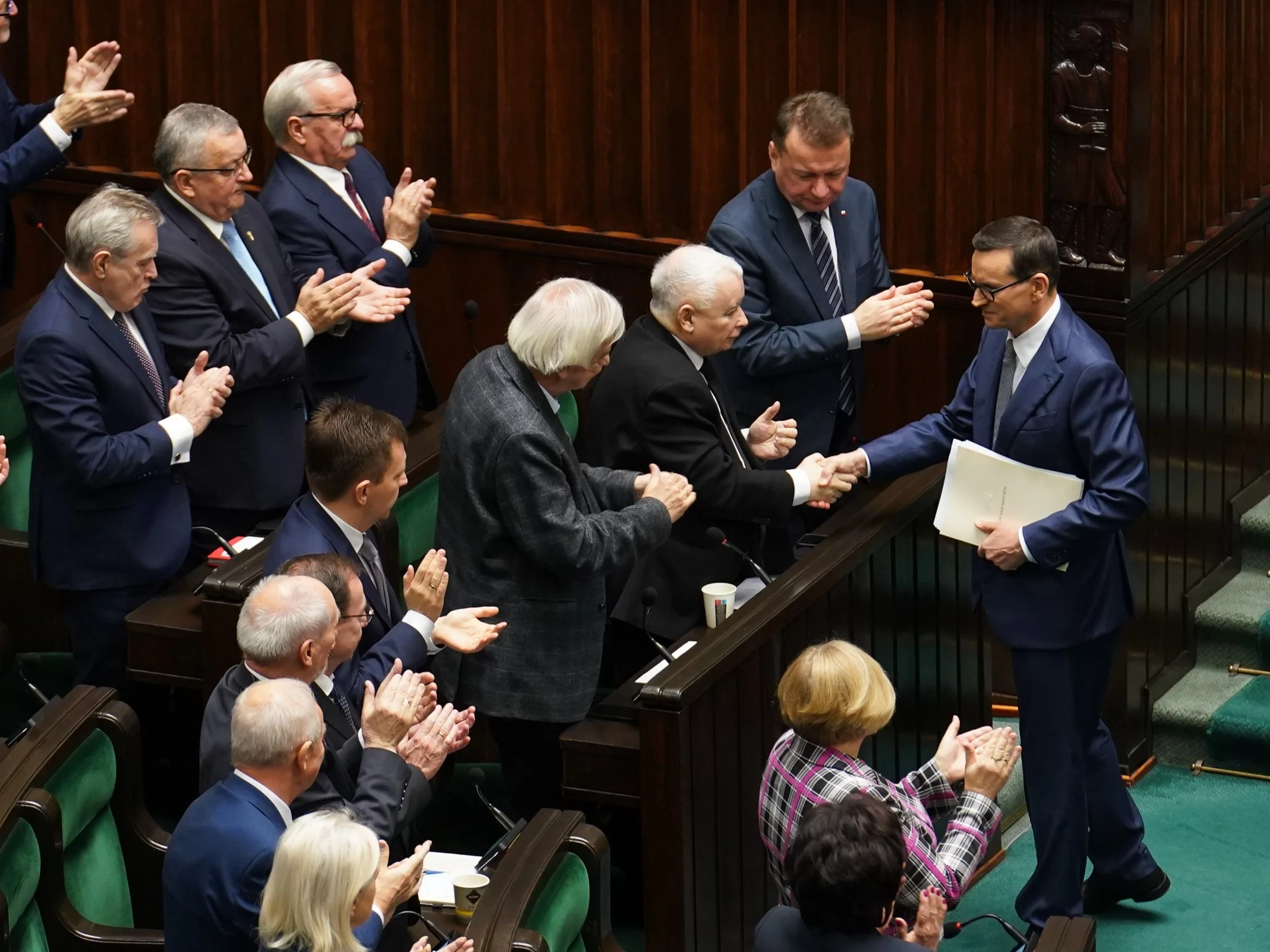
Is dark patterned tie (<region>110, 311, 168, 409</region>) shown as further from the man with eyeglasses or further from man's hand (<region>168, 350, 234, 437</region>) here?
the man with eyeglasses

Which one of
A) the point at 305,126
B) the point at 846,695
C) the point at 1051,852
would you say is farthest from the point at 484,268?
the point at 846,695

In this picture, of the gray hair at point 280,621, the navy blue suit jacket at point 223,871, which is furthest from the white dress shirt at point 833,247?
the navy blue suit jacket at point 223,871

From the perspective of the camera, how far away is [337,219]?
5219 millimetres

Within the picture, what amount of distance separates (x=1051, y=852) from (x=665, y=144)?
2328 mm

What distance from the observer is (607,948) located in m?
3.72

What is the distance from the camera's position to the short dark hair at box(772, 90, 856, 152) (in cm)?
481

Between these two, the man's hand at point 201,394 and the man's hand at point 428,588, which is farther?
the man's hand at point 201,394

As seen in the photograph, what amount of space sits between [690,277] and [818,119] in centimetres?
67

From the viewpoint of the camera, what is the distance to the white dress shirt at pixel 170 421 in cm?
445

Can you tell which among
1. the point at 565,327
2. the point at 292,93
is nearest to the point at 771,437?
the point at 565,327

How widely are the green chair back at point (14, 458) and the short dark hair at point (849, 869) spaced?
317cm

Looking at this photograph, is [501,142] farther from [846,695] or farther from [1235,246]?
[846,695]

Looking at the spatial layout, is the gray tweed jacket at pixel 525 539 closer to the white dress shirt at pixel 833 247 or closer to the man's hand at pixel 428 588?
the man's hand at pixel 428 588

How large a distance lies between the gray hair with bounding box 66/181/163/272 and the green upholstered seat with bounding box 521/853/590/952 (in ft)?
5.65
